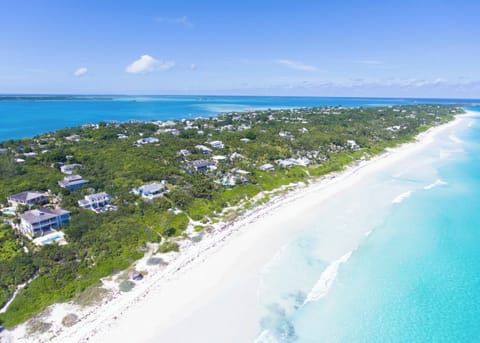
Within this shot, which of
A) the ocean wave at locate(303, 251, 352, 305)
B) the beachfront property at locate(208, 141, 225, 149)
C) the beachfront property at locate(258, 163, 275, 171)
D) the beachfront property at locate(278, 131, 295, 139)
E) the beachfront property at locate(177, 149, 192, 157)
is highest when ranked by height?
the beachfront property at locate(278, 131, 295, 139)

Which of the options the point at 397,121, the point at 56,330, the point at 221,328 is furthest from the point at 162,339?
the point at 397,121

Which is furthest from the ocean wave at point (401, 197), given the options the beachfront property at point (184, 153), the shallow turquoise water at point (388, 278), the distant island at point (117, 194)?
the beachfront property at point (184, 153)

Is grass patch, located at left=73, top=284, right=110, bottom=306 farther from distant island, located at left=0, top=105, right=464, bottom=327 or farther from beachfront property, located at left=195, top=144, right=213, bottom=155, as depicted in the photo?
beachfront property, located at left=195, top=144, right=213, bottom=155

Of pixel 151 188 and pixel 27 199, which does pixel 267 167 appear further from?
pixel 27 199

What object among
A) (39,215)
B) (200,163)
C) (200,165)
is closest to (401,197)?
(200,165)

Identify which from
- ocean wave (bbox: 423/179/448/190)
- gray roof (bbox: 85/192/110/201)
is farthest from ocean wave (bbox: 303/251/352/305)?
ocean wave (bbox: 423/179/448/190)

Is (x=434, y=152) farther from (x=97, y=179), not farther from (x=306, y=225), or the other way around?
(x=97, y=179)

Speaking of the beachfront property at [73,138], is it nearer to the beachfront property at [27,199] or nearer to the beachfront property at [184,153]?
the beachfront property at [184,153]
